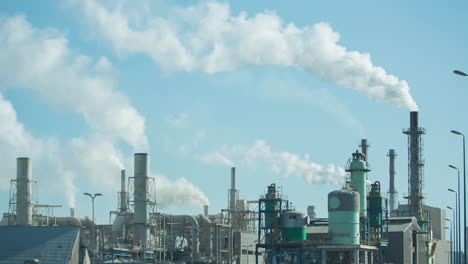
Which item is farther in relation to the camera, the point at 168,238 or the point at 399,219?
the point at 168,238

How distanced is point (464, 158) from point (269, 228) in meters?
44.4

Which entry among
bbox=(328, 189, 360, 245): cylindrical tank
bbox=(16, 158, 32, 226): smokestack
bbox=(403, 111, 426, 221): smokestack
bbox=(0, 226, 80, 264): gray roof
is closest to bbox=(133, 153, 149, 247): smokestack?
bbox=(16, 158, 32, 226): smokestack

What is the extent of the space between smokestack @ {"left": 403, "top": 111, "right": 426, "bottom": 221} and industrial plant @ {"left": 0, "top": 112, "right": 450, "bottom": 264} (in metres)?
0.16

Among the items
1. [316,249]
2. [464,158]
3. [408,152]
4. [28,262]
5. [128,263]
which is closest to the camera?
[464,158]

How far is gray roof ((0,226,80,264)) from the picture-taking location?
8919cm

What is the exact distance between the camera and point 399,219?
117375 millimetres

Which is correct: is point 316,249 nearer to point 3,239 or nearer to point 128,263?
point 128,263

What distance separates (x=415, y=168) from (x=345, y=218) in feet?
126

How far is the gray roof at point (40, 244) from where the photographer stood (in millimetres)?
89188

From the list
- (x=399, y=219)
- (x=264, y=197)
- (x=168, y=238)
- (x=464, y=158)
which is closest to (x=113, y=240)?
(x=168, y=238)

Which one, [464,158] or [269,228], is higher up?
[464,158]

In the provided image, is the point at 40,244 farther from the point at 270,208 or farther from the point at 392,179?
the point at 392,179

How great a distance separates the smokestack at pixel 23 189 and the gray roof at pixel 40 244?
29.3 m

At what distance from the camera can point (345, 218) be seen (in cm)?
9975
